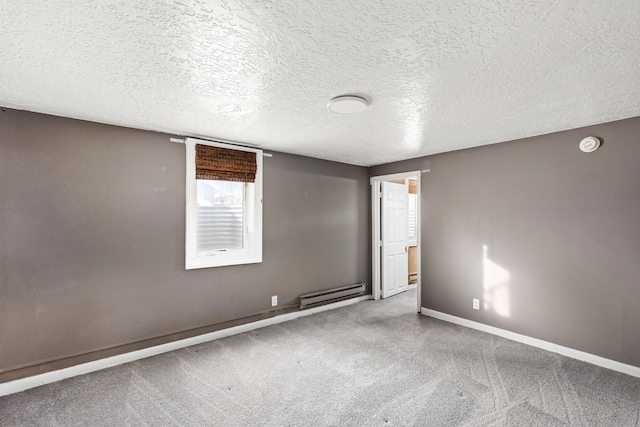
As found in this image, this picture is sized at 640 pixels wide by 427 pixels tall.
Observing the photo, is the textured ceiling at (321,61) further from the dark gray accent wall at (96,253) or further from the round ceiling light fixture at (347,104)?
the dark gray accent wall at (96,253)

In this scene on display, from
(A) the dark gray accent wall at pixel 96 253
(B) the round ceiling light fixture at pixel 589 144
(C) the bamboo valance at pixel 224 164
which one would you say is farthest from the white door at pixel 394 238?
(B) the round ceiling light fixture at pixel 589 144

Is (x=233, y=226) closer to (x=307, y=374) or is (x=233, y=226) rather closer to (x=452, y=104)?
(x=307, y=374)

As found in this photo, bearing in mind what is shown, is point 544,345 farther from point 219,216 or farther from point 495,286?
point 219,216

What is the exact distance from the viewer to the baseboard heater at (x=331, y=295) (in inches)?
163

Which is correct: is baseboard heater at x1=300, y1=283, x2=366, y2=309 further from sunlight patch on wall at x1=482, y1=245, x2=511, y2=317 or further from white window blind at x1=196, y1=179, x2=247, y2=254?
sunlight patch on wall at x1=482, y1=245, x2=511, y2=317

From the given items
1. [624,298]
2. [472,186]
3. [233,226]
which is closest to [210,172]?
[233,226]

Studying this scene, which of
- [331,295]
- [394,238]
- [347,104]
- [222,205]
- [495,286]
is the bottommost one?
[331,295]

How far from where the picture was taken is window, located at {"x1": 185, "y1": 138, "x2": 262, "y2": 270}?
3.24 metres

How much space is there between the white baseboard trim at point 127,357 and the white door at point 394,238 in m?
1.65

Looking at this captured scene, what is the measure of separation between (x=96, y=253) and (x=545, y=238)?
4.42 metres

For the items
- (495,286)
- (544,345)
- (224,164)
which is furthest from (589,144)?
(224,164)

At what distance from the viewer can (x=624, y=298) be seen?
2.64 metres

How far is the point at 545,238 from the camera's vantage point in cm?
312

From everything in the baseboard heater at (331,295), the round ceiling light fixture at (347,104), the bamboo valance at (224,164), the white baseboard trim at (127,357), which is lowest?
the white baseboard trim at (127,357)
